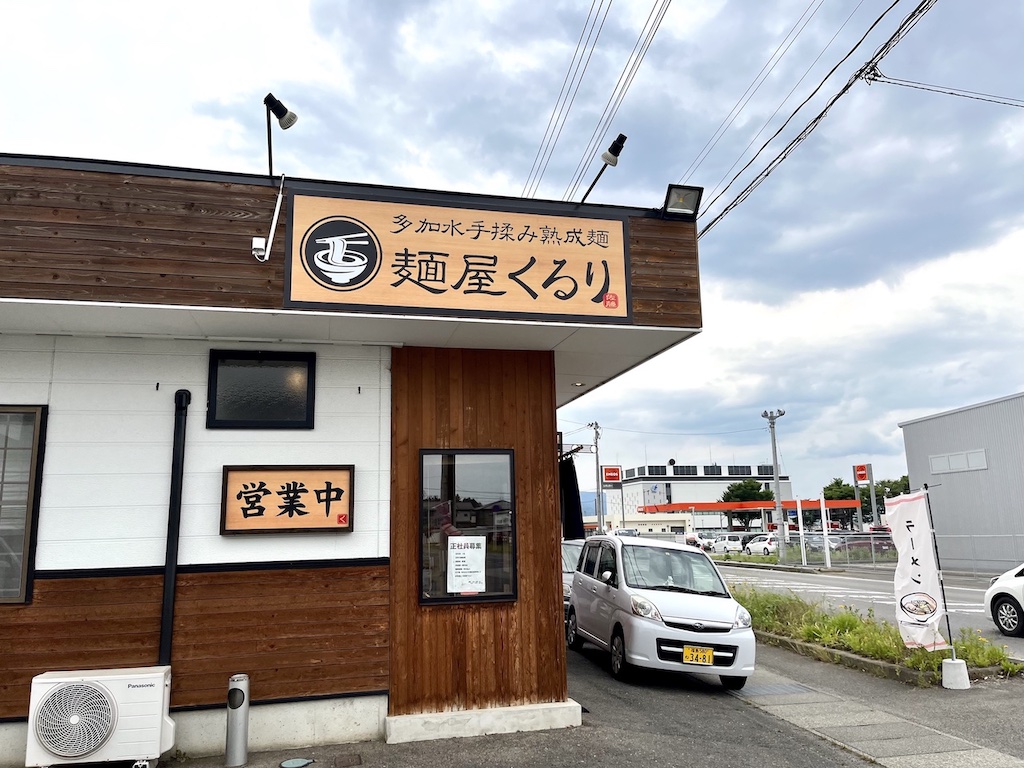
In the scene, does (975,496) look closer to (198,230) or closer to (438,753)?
(438,753)

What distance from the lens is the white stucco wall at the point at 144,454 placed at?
20.1ft

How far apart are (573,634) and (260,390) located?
696 cm

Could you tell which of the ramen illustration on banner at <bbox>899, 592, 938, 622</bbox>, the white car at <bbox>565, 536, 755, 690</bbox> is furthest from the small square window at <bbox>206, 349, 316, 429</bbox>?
the ramen illustration on banner at <bbox>899, 592, 938, 622</bbox>

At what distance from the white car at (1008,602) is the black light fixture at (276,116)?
41.6 feet

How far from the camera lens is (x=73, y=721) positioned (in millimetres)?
5426

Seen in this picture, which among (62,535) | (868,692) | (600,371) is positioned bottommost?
(868,692)

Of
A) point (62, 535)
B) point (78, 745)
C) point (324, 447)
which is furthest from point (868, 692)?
point (62, 535)

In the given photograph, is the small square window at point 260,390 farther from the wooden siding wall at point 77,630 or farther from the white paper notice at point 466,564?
the white paper notice at point 466,564

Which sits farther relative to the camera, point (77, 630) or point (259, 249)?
point (259, 249)

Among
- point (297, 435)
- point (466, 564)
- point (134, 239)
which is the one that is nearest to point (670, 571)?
point (466, 564)

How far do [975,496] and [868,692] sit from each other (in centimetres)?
2182

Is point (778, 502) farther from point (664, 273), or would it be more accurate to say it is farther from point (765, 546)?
point (664, 273)

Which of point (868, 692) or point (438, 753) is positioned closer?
point (438, 753)

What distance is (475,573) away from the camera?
676 centimetres
